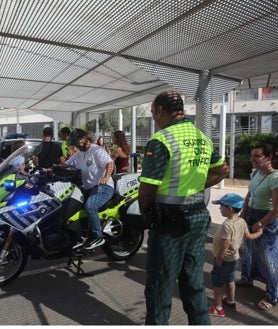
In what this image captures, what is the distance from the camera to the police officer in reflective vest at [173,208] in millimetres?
2367

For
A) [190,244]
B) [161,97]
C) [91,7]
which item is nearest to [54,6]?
[91,7]

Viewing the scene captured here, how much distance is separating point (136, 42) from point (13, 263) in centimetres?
324

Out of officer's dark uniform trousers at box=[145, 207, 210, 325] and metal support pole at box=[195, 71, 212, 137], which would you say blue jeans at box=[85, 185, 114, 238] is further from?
metal support pole at box=[195, 71, 212, 137]

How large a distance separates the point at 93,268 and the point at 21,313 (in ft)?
4.46

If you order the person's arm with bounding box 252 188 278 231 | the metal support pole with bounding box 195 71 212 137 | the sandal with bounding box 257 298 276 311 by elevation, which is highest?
the metal support pole with bounding box 195 71 212 137

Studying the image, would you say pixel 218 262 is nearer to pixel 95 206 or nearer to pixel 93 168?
pixel 95 206

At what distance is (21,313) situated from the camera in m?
3.44

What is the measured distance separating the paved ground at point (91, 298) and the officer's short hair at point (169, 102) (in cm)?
196

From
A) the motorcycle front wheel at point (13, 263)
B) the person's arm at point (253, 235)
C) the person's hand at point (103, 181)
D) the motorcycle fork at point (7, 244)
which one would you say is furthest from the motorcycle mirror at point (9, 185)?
the person's arm at point (253, 235)

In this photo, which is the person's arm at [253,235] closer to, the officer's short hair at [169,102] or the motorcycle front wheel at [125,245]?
the officer's short hair at [169,102]

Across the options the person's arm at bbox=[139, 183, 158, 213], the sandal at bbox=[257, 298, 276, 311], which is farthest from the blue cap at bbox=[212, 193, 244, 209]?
the person's arm at bbox=[139, 183, 158, 213]

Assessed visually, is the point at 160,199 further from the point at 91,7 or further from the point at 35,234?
the point at 91,7

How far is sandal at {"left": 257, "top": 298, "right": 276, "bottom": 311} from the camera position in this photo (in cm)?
352

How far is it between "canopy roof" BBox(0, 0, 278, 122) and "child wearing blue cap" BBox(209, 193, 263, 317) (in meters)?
2.07
